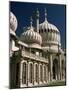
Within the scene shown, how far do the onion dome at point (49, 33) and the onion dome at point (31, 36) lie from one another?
0.06 meters

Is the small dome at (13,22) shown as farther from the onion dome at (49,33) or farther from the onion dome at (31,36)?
the onion dome at (49,33)

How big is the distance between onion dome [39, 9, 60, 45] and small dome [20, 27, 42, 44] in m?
0.06

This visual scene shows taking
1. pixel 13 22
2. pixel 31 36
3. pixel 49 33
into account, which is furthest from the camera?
pixel 49 33

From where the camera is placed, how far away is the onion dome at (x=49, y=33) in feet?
9.64

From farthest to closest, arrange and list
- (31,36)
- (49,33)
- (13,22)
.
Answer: (49,33) → (31,36) → (13,22)

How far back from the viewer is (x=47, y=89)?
2.94m

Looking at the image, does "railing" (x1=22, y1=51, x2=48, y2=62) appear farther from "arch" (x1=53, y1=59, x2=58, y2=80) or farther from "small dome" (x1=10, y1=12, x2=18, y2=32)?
"small dome" (x1=10, y1=12, x2=18, y2=32)

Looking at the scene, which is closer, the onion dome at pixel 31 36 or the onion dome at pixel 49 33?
the onion dome at pixel 31 36

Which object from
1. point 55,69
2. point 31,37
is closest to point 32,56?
point 31,37

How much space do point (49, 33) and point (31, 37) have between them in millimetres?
229

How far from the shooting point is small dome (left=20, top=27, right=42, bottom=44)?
284 centimetres

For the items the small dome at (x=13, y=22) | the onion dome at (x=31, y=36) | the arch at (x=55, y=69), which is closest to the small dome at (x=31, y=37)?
the onion dome at (x=31, y=36)

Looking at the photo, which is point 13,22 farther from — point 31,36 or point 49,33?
point 49,33

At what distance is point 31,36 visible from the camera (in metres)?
2.88
